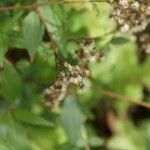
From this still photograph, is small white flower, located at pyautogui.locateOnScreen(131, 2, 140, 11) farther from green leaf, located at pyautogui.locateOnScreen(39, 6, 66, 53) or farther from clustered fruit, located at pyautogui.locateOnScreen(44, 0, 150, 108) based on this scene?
green leaf, located at pyautogui.locateOnScreen(39, 6, 66, 53)

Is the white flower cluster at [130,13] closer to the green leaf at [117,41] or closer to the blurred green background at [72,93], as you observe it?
the blurred green background at [72,93]

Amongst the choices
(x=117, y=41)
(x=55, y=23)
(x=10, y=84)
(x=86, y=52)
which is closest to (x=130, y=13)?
(x=86, y=52)

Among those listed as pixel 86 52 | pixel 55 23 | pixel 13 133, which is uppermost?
pixel 55 23

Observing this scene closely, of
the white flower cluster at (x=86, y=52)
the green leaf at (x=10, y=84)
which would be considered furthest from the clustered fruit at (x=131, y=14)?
the green leaf at (x=10, y=84)

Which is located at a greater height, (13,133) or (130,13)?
(130,13)

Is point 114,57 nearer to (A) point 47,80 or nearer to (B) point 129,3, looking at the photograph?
(A) point 47,80

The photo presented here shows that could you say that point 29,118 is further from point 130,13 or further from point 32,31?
point 130,13

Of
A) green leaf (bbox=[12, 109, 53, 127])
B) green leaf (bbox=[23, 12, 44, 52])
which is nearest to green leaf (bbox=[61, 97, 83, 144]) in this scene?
green leaf (bbox=[12, 109, 53, 127])
